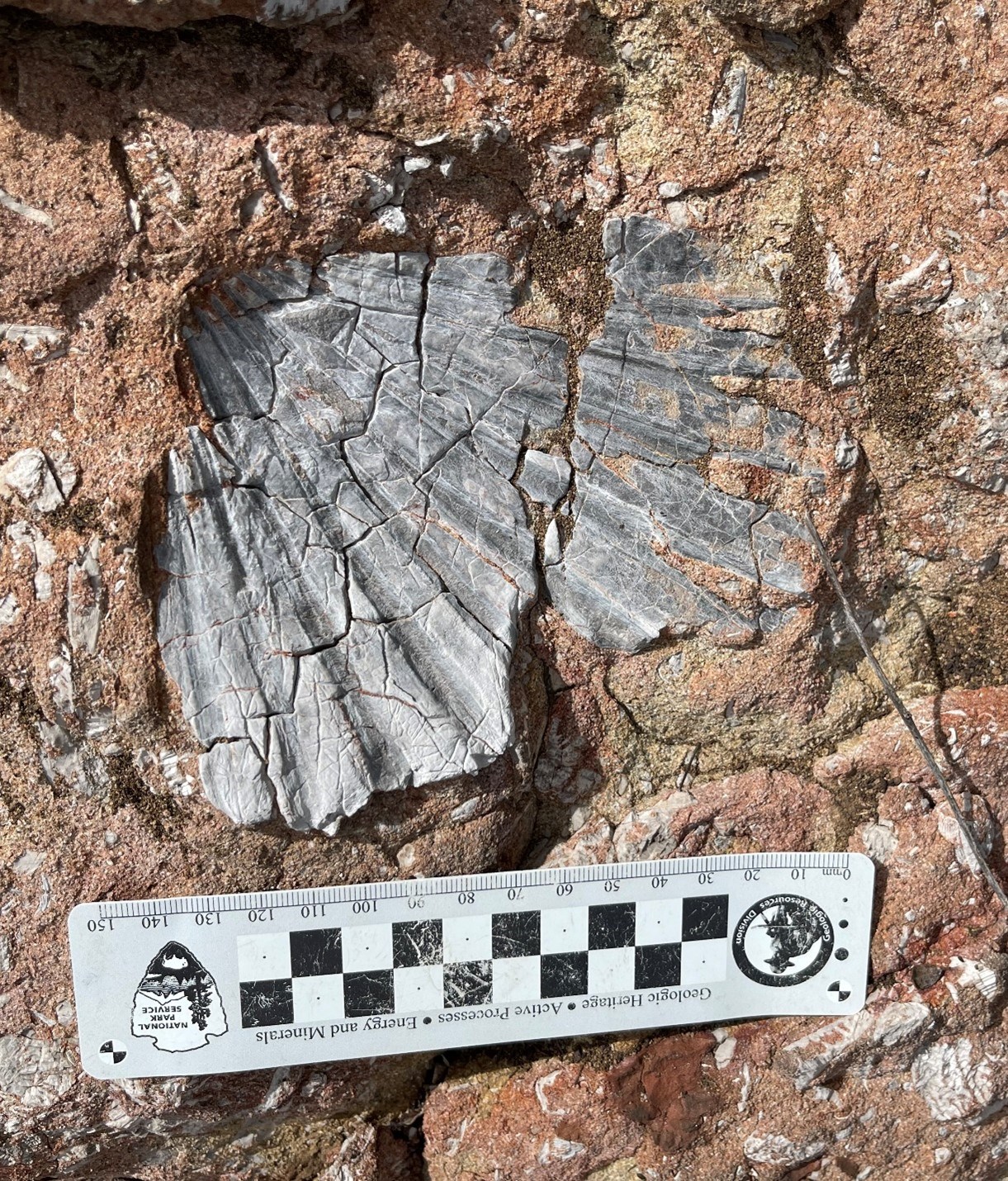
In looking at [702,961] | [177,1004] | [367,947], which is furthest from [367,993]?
[702,961]

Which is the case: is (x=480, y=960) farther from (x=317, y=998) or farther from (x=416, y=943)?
(x=317, y=998)

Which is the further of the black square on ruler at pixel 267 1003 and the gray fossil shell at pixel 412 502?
the black square on ruler at pixel 267 1003

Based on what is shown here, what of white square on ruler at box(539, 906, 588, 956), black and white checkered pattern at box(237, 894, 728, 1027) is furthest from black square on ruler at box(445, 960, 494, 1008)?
white square on ruler at box(539, 906, 588, 956)

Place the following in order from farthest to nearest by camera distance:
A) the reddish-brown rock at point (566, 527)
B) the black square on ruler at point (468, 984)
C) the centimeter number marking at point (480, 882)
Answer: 1. the black square on ruler at point (468, 984)
2. the centimeter number marking at point (480, 882)
3. the reddish-brown rock at point (566, 527)

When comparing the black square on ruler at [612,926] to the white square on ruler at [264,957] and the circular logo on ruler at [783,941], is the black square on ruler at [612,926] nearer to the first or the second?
the circular logo on ruler at [783,941]

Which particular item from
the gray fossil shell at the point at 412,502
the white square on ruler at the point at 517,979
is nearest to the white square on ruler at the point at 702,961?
the white square on ruler at the point at 517,979

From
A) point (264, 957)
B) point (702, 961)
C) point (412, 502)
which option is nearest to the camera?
point (412, 502)

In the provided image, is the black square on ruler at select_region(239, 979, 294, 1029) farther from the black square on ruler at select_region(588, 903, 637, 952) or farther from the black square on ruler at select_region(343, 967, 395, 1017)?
the black square on ruler at select_region(588, 903, 637, 952)
